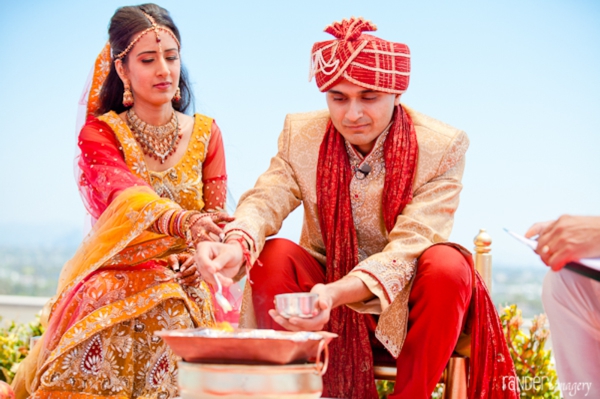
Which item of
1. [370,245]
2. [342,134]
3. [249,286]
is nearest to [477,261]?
[370,245]

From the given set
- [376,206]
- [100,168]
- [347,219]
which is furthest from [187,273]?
[376,206]

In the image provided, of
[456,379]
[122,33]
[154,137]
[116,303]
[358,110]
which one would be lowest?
[456,379]

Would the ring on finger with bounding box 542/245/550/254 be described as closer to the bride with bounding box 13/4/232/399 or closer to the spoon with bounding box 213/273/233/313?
the spoon with bounding box 213/273/233/313

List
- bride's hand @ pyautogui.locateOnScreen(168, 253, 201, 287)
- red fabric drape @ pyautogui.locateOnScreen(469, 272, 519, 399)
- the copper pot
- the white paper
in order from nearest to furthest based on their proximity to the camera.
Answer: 1. the copper pot
2. the white paper
3. red fabric drape @ pyautogui.locateOnScreen(469, 272, 519, 399)
4. bride's hand @ pyautogui.locateOnScreen(168, 253, 201, 287)

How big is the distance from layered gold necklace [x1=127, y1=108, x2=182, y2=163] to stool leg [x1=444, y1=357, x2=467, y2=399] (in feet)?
4.81

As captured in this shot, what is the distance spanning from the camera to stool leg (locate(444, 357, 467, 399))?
259 cm

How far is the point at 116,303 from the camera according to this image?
2768 mm

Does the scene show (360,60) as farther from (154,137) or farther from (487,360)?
(487,360)

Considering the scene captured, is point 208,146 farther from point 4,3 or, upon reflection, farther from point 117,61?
point 4,3

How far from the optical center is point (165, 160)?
3.19 meters

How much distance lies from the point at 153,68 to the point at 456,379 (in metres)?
1.75

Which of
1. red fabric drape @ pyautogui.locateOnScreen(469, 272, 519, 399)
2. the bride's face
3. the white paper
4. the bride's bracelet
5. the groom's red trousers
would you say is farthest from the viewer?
the bride's face

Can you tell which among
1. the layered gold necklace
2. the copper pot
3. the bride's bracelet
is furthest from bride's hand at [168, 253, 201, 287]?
the copper pot

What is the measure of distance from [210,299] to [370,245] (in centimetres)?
71
